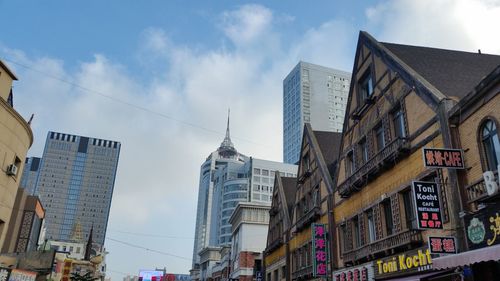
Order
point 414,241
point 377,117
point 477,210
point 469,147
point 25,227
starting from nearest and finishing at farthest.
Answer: point 477,210 → point 469,147 → point 414,241 → point 377,117 → point 25,227

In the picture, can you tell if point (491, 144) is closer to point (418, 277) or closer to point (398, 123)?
point (418, 277)

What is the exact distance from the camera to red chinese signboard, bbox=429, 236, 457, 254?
13.5 m

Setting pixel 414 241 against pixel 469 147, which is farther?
pixel 414 241

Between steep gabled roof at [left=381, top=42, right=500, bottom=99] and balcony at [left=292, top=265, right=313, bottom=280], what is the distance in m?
14.8

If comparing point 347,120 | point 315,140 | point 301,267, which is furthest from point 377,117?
point 301,267

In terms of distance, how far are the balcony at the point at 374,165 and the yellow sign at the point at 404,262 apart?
154 inches

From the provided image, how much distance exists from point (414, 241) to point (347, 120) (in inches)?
395

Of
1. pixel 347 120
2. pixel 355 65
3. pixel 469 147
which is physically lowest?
pixel 469 147

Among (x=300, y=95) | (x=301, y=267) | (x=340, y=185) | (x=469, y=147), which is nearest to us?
(x=469, y=147)

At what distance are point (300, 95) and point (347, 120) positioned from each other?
15473cm

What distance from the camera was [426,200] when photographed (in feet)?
47.3

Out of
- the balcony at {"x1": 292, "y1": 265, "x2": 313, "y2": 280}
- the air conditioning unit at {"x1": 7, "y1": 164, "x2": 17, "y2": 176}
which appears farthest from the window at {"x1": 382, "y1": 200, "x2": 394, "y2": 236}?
the air conditioning unit at {"x1": 7, "y1": 164, "x2": 17, "y2": 176}

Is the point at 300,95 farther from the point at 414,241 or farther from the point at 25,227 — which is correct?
the point at 414,241

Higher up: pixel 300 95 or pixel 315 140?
pixel 300 95
